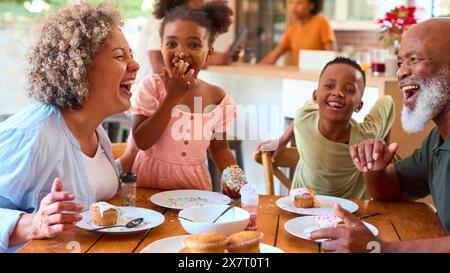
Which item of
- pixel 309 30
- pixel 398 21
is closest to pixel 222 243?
pixel 398 21

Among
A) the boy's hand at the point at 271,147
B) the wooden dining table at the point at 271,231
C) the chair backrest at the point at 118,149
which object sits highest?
the chair backrest at the point at 118,149

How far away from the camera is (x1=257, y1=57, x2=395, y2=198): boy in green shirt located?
2.32 metres

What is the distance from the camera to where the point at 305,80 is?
153 inches

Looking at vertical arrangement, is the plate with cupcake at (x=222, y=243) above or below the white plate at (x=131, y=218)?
above

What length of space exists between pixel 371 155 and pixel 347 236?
0.53m

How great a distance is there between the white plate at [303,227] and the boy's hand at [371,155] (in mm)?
278

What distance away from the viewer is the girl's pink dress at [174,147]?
7.23 feet

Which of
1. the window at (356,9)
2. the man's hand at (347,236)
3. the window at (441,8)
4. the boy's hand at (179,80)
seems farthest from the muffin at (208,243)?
the window at (356,9)

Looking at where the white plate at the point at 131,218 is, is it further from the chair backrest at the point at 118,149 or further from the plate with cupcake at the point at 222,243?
the chair backrest at the point at 118,149

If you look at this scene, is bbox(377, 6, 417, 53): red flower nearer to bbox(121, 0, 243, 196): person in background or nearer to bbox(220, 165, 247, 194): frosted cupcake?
bbox(121, 0, 243, 196): person in background

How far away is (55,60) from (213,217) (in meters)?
0.62

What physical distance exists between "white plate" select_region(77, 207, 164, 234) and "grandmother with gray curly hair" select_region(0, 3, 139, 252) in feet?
0.21

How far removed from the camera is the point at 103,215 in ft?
5.13

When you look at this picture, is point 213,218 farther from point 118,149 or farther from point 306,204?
point 118,149
